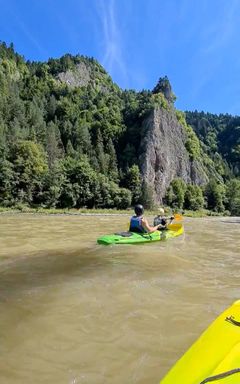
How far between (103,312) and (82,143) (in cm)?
9475

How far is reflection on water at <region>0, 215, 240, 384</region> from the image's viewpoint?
4.52 metres

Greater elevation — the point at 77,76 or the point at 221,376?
the point at 77,76

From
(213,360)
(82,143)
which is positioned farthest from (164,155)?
(213,360)

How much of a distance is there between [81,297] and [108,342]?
229 cm

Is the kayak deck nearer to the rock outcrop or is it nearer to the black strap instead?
the black strap

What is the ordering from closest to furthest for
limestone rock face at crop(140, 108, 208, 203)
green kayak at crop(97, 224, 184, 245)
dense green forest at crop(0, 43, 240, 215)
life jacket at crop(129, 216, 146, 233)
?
1. green kayak at crop(97, 224, 184, 245)
2. life jacket at crop(129, 216, 146, 233)
3. dense green forest at crop(0, 43, 240, 215)
4. limestone rock face at crop(140, 108, 208, 203)

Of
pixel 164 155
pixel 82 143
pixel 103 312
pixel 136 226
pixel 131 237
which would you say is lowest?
pixel 103 312

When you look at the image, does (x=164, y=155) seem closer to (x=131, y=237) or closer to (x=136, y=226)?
(x=136, y=226)

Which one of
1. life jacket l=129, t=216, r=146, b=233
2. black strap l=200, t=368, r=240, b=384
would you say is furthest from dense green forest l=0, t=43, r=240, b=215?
black strap l=200, t=368, r=240, b=384

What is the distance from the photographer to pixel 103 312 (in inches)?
259

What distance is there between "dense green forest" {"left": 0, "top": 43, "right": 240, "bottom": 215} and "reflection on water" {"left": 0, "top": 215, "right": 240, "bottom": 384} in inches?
1893

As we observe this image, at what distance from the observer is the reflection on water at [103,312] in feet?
14.8

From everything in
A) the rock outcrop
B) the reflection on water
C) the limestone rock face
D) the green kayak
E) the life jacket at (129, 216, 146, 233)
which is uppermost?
the rock outcrop

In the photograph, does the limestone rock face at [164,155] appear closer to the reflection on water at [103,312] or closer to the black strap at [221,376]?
the reflection on water at [103,312]
